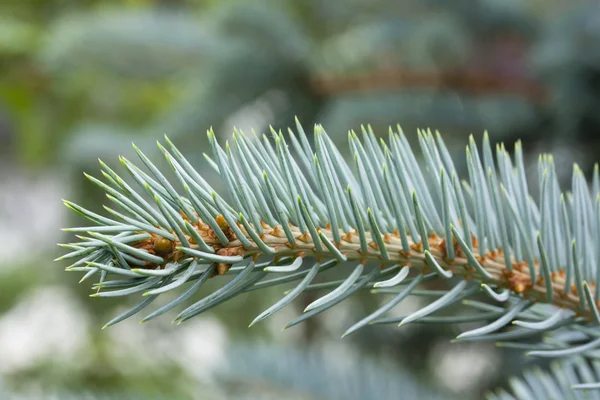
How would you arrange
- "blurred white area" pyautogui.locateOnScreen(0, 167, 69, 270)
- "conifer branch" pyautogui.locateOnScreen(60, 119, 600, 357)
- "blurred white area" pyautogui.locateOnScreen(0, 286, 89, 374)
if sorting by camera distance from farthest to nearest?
"blurred white area" pyautogui.locateOnScreen(0, 167, 69, 270) → "blurred white area" pyautogui.locateOnScreen(0, 286, 89, 374) → "conifer branch" pyautogui.locateOnScreen(60, 119, 600, 357)

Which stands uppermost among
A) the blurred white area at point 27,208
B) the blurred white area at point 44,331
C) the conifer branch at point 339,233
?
the blurred white area at point 27,208

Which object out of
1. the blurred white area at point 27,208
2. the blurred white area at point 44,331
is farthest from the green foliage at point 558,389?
the blurred white area at point 27,208

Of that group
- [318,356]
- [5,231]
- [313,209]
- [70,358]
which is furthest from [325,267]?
[5,231]

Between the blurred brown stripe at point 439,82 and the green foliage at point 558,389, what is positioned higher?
the blurred brown stripe at point 439,82

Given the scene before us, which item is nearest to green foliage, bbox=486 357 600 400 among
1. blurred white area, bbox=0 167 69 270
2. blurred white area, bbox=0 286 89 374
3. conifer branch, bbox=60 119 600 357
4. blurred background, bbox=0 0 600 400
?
conifer branch, bbox=60 119 600 357

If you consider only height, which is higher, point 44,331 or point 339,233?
point 339,233

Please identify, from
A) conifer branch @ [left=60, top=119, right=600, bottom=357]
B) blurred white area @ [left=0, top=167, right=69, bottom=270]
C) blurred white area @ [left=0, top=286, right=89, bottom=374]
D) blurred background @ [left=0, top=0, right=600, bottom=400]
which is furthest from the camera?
blurred white area @ [left=0, top=167, right=69, bottom=270]

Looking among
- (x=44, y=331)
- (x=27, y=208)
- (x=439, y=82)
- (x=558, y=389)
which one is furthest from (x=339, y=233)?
(x=27, y=208)

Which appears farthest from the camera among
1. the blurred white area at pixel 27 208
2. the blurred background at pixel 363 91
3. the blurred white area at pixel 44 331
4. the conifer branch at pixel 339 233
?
the blurred white area at pixel 27 208

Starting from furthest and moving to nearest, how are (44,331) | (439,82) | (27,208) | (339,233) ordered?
(27,208) → (44,331) → (439,82) → (339,233)

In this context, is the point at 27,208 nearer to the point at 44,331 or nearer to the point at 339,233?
the point at 44,331

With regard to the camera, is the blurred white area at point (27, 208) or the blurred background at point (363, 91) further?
the blurred white area at point (27, 208)

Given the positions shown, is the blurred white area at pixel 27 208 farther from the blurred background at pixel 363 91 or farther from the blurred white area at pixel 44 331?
the blurred background at pixel 363 91

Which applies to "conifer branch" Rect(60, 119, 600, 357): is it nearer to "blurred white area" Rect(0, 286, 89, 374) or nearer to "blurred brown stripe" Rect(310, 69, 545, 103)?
"blurred brown stripe" Rect(310, 69, 545, 103)
